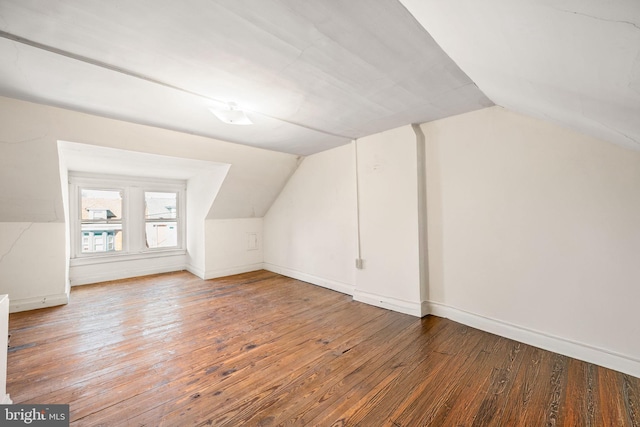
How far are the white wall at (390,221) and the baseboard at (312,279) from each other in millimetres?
326

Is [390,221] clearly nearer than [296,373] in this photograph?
No

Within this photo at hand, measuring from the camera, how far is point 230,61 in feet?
5.42

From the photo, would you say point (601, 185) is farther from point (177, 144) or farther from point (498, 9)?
point (177, 144)

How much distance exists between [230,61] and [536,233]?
280 centimetres

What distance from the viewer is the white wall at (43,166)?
2422mm

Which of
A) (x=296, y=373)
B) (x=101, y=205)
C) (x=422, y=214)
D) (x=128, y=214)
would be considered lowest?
(x=296, y=373)

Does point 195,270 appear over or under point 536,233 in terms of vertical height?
under

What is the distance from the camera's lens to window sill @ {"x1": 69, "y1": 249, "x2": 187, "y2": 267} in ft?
13.9

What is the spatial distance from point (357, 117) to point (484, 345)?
8.04 ft

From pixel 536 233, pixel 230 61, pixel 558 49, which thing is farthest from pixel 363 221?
pixel 558 49

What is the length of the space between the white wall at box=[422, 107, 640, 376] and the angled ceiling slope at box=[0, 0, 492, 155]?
50cm

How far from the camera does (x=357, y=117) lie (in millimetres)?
2660

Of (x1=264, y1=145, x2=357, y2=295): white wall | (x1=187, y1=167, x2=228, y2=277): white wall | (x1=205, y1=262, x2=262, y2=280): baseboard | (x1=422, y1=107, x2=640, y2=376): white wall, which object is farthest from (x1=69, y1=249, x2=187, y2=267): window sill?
(x1=422, y1=107, x2=640, y2=376): white wall

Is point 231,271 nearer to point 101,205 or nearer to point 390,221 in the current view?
point 101,205
